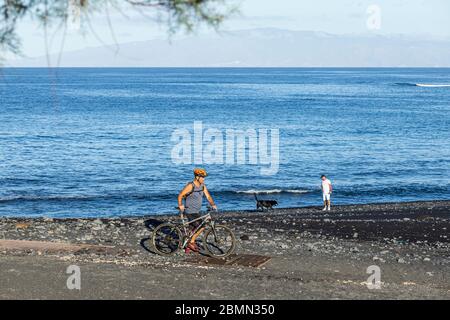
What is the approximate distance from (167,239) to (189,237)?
617 mm

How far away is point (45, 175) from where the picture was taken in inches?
1854

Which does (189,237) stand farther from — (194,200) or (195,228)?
(194,200)

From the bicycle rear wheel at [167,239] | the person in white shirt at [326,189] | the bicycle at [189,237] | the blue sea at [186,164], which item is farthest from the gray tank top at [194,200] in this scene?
the person in white shirt at [326,189]

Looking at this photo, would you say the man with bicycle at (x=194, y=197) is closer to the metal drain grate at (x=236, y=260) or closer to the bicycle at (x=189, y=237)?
the bicycle at (x=189, y=237)

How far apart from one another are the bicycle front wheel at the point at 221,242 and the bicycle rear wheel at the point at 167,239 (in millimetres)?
707

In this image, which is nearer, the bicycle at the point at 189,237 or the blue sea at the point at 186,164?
the bicycle at the point at 189,237

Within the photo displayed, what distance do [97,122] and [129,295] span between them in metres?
75.2

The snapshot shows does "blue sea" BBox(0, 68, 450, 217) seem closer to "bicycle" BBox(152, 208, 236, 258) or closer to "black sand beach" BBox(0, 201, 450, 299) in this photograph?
"black sand beach" BBox(0, 201, 450, 299)

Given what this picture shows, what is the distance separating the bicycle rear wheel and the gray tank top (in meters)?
0.55

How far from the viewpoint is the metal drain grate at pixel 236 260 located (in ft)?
49.3
